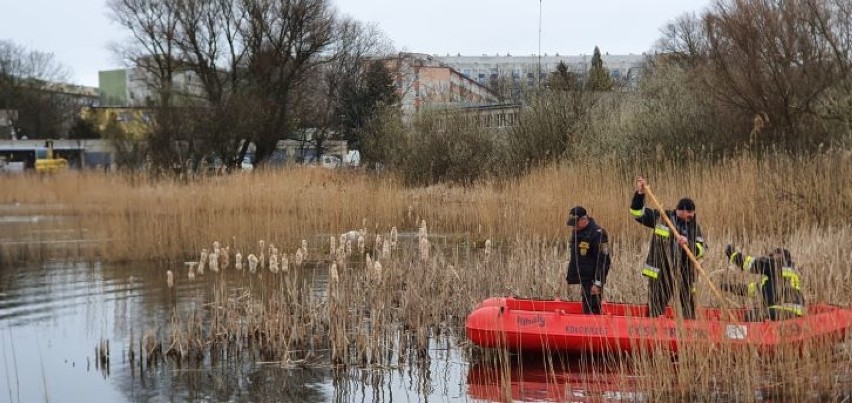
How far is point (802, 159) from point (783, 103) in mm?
5462

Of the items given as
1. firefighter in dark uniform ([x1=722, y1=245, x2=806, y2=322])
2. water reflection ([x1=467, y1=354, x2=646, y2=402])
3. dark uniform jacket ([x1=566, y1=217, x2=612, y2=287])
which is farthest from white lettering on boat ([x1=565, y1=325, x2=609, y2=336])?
firefighter in dark uniform ([x1=722, y1=245, x2=806, y2=322])

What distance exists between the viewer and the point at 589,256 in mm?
8672

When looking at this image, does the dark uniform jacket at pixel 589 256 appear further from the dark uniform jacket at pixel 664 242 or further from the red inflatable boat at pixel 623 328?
the dark uniform jacket at pixel 664 242

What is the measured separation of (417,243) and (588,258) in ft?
23.1

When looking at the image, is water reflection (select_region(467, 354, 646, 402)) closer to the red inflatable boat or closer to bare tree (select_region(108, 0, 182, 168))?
the red inflatable boat

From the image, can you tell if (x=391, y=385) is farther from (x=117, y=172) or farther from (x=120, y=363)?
(x=117, y=172)

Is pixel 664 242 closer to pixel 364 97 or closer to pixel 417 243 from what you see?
pixel 417 243

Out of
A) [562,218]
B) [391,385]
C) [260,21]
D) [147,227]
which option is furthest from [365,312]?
[260,21]

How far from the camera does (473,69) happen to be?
9462 cm

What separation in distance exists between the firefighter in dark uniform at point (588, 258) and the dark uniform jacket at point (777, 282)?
1410mm

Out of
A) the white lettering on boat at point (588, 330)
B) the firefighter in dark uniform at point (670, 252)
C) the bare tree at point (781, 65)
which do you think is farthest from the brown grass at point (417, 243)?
the bare tree at point (781, 65)

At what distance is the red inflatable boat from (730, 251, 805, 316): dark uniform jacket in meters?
0.17

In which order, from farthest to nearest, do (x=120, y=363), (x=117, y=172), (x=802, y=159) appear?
(x=117, y=172) → (x=802, y=159) → (x=120, y=363)

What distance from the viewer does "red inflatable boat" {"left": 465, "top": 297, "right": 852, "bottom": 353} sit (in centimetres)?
701
